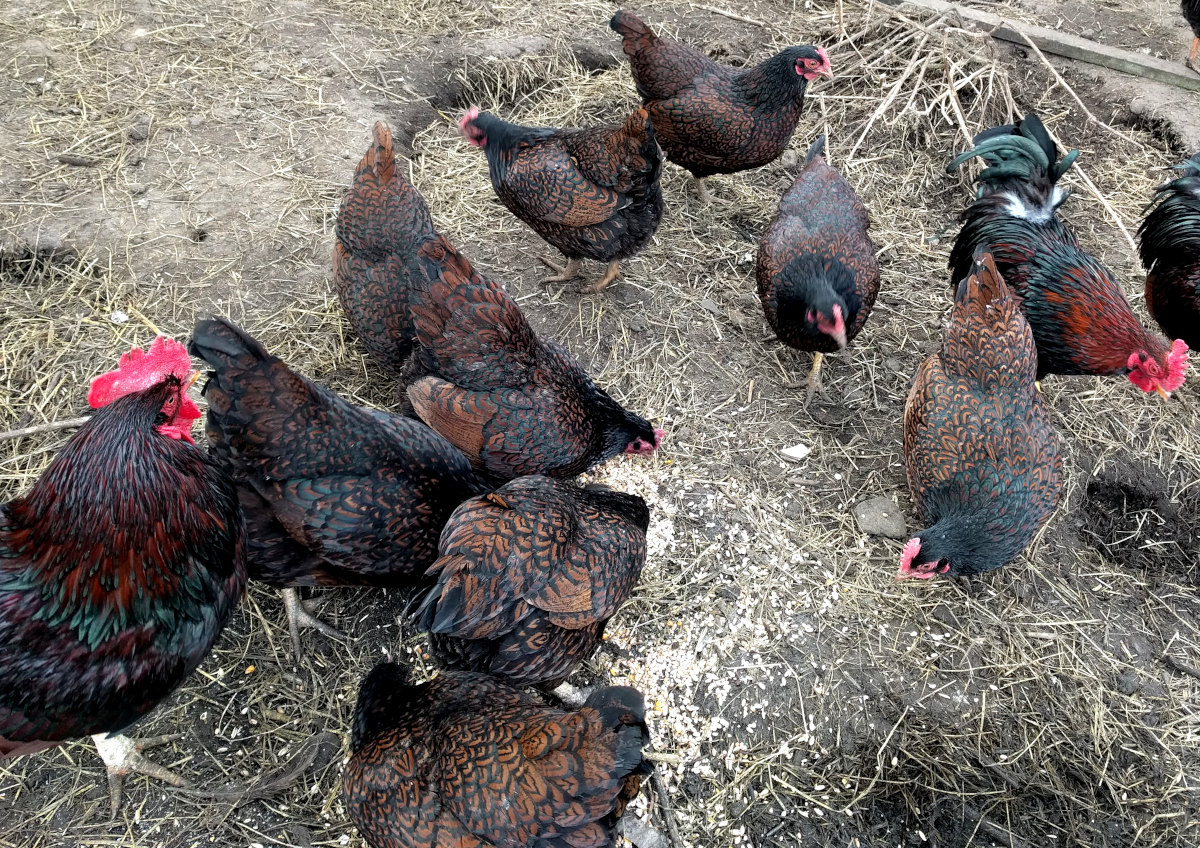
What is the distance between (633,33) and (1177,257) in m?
3.73

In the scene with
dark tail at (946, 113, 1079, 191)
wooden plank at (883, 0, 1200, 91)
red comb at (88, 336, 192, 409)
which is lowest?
red comb at (88, 336, 192, 409)

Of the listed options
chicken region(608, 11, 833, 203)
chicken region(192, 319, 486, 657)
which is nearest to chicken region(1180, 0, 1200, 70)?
chicken region(608, 11, 833, 203)

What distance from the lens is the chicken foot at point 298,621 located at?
9.57ft

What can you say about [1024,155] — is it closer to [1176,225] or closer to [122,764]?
[1176,225]

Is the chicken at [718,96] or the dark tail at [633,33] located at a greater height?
the dark tail at [633,33]

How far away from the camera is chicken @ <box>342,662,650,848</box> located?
2.04 m

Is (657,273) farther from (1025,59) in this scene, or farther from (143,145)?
(1025,59)

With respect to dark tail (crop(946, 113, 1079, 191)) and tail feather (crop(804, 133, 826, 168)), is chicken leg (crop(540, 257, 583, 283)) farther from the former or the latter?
dark tail (crop(946, 113, 1079, 191))

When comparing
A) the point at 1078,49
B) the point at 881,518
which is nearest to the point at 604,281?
the point at 881,518

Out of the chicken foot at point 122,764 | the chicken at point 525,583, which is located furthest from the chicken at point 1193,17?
the chicken foot at point 122,764

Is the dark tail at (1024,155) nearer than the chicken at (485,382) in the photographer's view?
No

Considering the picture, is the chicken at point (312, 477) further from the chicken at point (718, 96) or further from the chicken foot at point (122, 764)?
the chicken at point (718, 96)

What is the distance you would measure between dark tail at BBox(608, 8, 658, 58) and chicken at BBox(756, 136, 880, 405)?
59.5 inches

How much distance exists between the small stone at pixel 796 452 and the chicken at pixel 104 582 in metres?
2.87
